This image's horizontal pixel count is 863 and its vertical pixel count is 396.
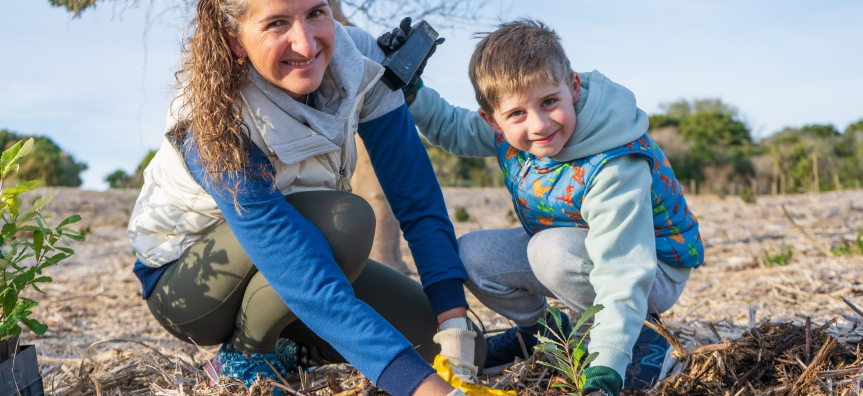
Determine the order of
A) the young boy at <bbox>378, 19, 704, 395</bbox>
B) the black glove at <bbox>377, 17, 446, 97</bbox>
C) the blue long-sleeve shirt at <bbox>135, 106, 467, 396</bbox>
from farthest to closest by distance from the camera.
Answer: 1. the black glove at <bbox>377, 17, 446, 97</bbox>
2. the young boy at <bbox>378, 19, 704, 395</bbox>
3. the blue long-sleeve shirt at <bbox>135, 106, 467, 396</bbox>

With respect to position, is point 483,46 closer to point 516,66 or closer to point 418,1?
point 516,66

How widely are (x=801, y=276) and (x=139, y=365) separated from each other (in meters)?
3.62

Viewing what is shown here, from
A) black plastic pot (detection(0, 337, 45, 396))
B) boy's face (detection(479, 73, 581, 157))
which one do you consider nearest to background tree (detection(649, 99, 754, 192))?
boy's face (detection(479, 73, 581, 157))

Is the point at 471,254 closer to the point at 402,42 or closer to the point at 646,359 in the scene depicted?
the point at 646,359

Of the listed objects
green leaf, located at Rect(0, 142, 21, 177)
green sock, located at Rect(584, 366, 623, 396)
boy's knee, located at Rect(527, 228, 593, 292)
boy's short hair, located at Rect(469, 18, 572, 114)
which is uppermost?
boy's short hair, located at Rect(469, 18, 572, 114)

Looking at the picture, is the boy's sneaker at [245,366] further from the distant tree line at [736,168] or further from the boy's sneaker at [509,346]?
the distant tree line at [736,168]

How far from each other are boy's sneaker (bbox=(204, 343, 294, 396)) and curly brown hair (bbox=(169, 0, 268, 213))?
0.61 m

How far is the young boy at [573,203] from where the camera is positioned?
1.89 m

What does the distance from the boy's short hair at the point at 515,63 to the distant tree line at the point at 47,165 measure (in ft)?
26.8

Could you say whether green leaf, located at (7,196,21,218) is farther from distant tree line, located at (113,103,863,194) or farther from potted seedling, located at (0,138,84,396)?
distant tree line, located at (113,103,863,194)

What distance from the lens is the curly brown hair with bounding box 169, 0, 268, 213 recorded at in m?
1.79

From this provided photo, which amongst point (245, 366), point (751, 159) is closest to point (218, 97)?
point (245, 366)

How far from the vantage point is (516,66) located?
6.51 feet

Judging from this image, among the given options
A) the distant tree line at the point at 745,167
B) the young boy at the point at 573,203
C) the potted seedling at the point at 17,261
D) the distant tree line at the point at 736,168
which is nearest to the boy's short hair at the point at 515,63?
the young boy at the point at 573,203
